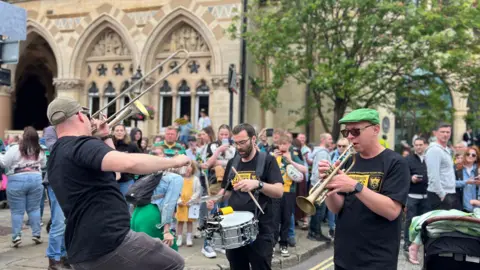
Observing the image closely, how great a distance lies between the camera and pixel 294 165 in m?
7.87

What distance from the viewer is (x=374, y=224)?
10.3 feet

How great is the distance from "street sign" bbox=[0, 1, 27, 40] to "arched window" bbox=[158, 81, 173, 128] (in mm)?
10925

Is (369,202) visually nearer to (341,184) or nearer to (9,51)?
(341,184)

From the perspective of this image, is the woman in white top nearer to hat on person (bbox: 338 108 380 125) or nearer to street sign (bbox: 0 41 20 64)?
street sign (bbox: 0 41 20 64)

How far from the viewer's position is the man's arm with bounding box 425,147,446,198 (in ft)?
23.6

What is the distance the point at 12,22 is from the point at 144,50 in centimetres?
1069

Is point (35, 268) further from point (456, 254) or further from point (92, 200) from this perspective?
point (456, 254)

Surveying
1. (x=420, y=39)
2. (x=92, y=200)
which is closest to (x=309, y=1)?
(x=420, y=39)

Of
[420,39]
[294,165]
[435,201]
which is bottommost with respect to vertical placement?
[435,201]

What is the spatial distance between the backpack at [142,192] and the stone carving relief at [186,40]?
45.3 feet

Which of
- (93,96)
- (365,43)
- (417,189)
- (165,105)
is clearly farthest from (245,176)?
(93,96)

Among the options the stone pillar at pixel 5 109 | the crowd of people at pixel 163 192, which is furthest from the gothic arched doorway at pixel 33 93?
the crowd of people at pixel 163 192

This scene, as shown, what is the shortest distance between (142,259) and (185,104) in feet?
52.4

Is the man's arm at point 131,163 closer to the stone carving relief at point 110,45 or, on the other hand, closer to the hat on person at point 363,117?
the hat on person at point 363,117
